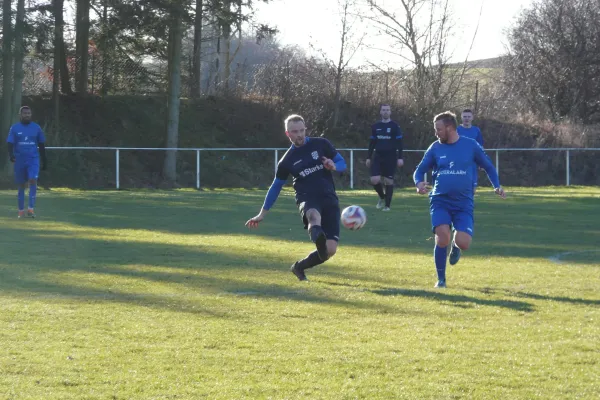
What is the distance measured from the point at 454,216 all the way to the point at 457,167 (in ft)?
1.54

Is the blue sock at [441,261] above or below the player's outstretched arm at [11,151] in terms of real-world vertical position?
below

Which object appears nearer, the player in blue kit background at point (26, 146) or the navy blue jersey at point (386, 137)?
the player in blue kit background at point (26, 146)

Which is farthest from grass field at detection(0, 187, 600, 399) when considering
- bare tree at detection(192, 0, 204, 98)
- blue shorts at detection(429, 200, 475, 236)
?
bare tree at detection(192, 0, 204, 98)

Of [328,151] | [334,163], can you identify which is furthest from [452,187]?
[328,151]

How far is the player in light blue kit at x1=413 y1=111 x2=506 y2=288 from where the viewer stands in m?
9.10

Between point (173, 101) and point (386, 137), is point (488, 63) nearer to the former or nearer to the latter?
point (173, 101)

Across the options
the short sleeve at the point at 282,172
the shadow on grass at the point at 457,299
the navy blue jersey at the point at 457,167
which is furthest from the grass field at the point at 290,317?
the short sleeve at the point at 282,172

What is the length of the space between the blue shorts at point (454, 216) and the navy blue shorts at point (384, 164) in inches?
406

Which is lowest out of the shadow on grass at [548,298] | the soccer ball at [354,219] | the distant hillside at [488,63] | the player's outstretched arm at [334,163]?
the shadow on grass at [548,298]

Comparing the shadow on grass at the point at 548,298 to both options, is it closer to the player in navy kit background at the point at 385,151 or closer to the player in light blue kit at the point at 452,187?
the player in light blue kit at the point at 452,187

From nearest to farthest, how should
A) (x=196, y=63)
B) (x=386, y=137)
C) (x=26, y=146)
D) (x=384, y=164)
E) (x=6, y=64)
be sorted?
(x=26, y=146) → (x=386, y=137) → (x=384, y=164) → (x=6, y=64) → (x=196, y=63)

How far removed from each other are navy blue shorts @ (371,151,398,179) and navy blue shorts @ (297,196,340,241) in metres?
10.1

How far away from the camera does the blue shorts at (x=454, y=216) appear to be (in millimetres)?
9117

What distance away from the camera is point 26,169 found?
17.2 meters
